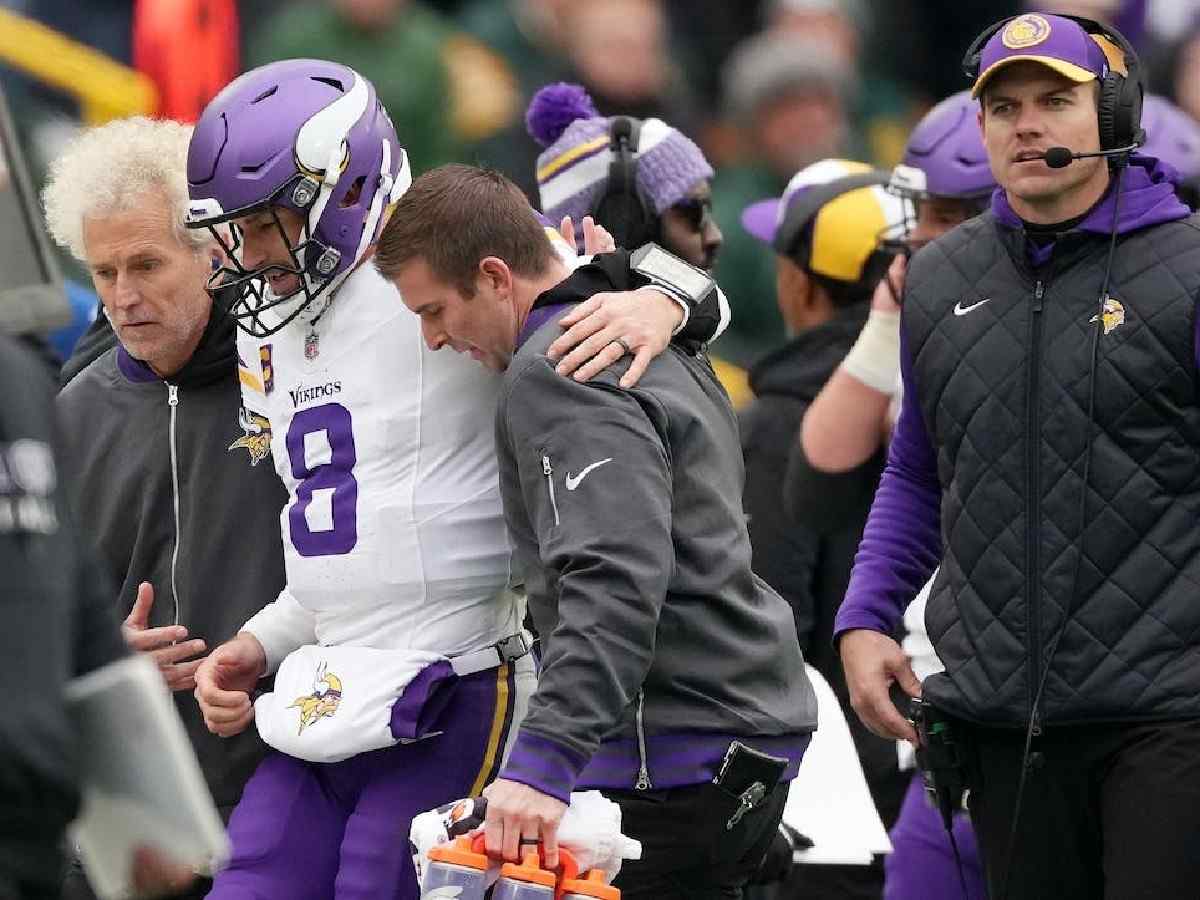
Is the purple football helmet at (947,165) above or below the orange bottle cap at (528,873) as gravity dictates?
above

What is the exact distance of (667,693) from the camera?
15.8ft

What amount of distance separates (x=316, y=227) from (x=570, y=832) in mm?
1355

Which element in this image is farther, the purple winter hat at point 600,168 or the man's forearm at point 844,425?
the purple winter hat at point 600,168

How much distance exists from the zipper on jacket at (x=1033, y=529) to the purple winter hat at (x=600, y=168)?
5.94 ft

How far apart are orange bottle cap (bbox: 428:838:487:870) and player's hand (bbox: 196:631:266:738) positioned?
0.91m

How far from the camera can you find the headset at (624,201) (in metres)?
6.55

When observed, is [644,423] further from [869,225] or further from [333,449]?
[869,225]

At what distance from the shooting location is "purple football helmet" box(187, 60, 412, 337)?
513cm

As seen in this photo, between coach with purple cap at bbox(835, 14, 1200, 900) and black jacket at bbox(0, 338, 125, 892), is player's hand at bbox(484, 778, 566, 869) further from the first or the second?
black jacket at bbox(0, 338, 125, 892)

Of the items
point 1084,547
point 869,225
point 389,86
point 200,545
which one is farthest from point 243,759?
point 389,86

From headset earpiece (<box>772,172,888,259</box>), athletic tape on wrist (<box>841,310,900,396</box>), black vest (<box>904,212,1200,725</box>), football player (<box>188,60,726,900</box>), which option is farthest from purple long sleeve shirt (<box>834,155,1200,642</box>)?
headset earpiece (<box>772,172,888,259</box>)

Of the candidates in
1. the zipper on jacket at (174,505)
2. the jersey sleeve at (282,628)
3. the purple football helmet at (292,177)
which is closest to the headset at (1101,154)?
the purple football helmet at (292,177)

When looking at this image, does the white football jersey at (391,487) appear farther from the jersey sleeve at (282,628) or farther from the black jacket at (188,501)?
the black jacket at (188,501)

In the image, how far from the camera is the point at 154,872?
3.63 m
